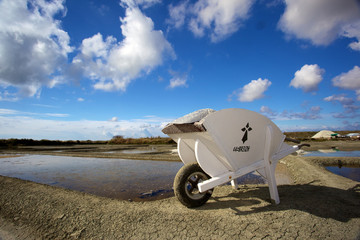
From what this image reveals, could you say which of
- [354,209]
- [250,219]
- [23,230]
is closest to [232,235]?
[250,219]

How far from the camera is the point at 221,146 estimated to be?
11.3 feet

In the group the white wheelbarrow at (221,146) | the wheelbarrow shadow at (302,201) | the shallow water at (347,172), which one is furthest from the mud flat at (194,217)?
the shallow water at (347,172)

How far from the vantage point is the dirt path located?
281cm

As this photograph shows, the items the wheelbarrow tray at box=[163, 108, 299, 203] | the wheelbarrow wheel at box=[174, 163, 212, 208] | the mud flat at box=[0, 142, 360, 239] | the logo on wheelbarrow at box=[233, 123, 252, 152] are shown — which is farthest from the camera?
the logo on wheelbarrow at box=[233, 123, 252, 152]

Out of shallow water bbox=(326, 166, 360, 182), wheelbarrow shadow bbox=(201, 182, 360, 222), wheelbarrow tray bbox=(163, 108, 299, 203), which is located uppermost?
wheelbarrow tray bbox=(163, 108, 299, 203)

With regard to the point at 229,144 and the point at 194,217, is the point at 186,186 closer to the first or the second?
the point at 194,217

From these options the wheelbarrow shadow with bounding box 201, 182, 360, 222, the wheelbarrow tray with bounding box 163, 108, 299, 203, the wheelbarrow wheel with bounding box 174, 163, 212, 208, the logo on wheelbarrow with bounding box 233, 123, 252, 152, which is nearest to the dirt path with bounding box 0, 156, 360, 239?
the wheelbarrow shadow with bounding box 201, 182, 360, 222

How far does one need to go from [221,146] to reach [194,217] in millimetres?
1355

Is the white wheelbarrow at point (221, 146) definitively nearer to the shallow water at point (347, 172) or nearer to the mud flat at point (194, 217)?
the mud flat at point (194, 217)

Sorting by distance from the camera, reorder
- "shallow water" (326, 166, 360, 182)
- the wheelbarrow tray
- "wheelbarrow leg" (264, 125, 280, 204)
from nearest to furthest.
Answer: the wheelbarrow tray → "wheelbarrow leg" (264, 125, 280, 204) → "shallow water" (326, 166, 360, 182)

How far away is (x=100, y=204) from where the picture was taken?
13.4 feet

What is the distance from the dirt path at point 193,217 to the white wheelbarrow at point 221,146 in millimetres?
449

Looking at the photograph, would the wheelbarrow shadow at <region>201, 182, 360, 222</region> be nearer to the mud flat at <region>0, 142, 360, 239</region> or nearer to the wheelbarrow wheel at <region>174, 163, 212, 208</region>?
the mud flat at <region>0, 142, 360, 239</region>

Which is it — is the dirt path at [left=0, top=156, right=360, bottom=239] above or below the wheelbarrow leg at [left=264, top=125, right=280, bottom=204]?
below
